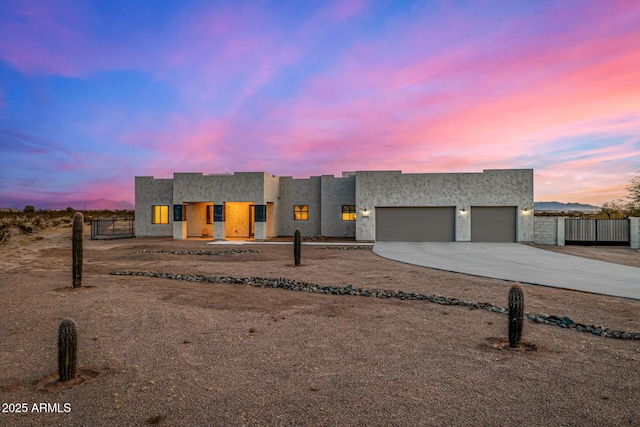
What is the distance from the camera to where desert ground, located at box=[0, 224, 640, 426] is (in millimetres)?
3631

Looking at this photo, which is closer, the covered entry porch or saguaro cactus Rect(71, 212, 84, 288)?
saguaro cactus Rect(71, 212, 84, 288)

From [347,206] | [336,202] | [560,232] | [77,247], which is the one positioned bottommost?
[560,232]

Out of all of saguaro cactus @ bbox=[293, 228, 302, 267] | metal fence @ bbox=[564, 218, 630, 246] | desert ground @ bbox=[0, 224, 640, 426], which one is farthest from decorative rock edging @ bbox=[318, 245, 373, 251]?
metal fence @ bbox=[564, 218, 630, 246]

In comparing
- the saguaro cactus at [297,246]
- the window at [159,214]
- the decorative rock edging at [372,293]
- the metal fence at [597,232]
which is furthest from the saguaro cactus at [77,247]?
the metal fence at [597,232]

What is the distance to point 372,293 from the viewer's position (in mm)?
9141

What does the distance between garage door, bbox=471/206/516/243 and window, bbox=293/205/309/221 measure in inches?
488

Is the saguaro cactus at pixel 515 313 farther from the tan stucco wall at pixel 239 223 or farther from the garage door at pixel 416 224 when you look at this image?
the tan stucco wall at pixel 239 223

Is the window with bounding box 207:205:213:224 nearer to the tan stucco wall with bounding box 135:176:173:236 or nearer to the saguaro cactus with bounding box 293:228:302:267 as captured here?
the tan stucco wall with bounding box 135:176:173:236

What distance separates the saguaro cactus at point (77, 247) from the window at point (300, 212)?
19.7 m

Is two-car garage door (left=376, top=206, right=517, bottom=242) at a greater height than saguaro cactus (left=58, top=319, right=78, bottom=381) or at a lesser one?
greater

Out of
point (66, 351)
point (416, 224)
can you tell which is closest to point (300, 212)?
point (416, 224)

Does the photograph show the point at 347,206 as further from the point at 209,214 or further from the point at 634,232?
the point at 634,232

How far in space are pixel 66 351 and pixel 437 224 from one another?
2272 centimetres

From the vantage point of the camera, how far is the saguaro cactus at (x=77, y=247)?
9.23 metres
